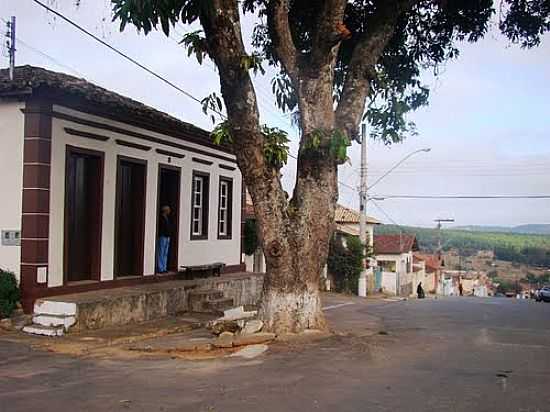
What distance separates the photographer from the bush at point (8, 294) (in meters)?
11.8

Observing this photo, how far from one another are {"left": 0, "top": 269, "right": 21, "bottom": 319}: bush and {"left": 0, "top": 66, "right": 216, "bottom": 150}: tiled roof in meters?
3.09

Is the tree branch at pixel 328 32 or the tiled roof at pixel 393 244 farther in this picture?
the tiled roof at pixel 393 244

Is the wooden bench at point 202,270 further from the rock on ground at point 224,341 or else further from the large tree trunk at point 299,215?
the rock on ground at point 224,341

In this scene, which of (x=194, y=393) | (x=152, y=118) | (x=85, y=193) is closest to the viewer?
(x=194, y=393)

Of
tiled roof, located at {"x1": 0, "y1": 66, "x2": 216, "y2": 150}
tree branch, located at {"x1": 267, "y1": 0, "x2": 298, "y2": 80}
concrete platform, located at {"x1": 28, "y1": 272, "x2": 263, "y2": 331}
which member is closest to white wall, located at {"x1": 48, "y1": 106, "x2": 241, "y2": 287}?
tiled roof, located at {"x1": 0, "y1": 66, "x2": 216, "y2": 150}

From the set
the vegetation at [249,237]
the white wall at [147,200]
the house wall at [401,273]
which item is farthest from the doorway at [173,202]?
the house wall at [401,273]

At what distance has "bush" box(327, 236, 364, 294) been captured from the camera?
114 ft

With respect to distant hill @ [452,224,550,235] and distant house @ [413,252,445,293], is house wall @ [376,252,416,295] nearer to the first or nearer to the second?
distant house @ [413,252,445,293]

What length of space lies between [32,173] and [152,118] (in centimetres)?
377

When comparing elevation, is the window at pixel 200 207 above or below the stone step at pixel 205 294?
above

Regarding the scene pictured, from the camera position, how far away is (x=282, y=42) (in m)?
11.4

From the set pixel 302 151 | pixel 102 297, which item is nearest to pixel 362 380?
pixel 302 151

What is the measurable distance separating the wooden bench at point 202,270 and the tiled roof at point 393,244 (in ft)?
113

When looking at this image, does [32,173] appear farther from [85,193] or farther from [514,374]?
[514,374]
